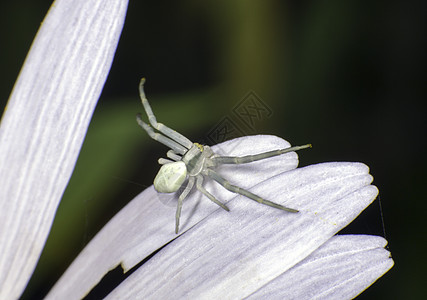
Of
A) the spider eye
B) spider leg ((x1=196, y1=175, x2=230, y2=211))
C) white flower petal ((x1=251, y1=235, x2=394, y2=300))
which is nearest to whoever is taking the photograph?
white flower petal ((x1=251, y1=235, x2=394, y2=300))

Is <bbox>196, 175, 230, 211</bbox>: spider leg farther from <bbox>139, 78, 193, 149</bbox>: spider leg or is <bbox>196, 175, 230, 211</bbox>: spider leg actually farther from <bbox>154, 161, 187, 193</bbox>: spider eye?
<bbox>139, 78, 193, 149</bbox>: spider leg

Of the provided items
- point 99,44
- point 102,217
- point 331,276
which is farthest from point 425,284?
point 99,44

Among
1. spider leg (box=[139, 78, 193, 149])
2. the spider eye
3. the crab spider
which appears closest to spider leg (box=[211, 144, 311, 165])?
the crab spider

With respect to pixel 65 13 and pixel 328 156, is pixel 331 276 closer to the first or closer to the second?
pixel 328 156

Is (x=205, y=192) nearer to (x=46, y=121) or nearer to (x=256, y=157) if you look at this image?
(x=256, y=157)

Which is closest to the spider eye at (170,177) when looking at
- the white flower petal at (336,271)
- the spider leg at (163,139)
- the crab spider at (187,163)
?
the crab spider at (187,163)

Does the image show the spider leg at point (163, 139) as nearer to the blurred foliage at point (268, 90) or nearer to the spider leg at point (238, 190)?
the blurred foliage at point (268, 90)
